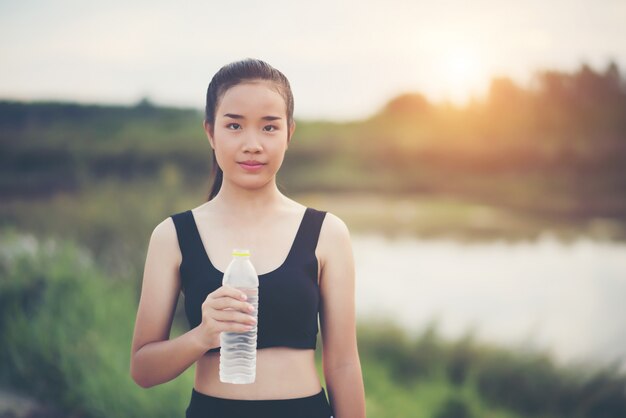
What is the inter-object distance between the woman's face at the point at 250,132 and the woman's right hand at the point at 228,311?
0.39 m

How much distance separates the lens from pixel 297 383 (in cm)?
189

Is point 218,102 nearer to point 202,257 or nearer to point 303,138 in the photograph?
point 202,257

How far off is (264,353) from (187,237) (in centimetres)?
40


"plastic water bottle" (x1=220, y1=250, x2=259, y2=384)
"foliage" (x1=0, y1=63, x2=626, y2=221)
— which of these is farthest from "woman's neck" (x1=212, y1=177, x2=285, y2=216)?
"foliage" (x1=0, y1=63, x2=626, y2=221)

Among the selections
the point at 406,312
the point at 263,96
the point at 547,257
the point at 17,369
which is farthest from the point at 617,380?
the point at 17,369

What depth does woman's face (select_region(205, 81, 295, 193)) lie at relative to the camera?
1.89 m

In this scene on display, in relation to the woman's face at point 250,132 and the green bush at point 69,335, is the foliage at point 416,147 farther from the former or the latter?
the woman's face at point 250,132

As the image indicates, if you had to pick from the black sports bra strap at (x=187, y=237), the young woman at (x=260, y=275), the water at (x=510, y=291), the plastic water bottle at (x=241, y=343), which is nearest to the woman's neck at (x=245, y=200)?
the young woman at (x=260, y=275)

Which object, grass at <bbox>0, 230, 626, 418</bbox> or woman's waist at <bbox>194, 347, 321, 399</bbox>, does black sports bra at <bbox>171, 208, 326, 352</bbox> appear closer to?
woman's waist at <bbox>194, 347, 321, 399</bbox>

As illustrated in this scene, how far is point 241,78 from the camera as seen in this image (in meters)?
1.92

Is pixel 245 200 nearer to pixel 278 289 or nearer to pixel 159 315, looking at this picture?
pixel 278 289

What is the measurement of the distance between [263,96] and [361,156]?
167 inches

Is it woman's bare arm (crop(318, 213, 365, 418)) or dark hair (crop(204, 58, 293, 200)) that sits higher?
dark hair (crop(204, 58, 293, 200))

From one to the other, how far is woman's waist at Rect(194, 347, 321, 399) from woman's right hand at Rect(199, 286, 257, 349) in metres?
0.22
